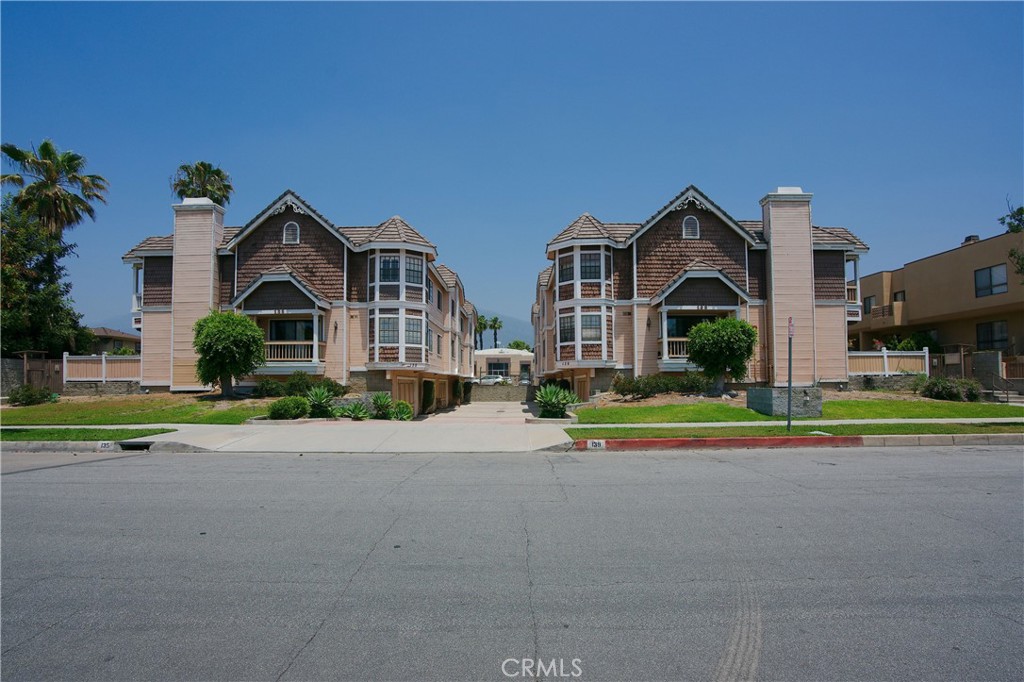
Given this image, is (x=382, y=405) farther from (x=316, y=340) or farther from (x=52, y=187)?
(x=52, y=187)

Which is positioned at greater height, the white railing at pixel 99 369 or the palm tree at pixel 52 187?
the palm tree at pixel 52 187

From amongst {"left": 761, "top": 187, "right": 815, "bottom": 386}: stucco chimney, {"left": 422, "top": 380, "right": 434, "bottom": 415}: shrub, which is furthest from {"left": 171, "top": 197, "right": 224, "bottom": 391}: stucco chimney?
{"left": 761, "top": 187, "right": 815, "bottom": 386}: stucco chimney

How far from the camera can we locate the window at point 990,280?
34.5m

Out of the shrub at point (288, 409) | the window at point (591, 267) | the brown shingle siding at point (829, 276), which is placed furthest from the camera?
the brown shingle siding at point (829, 276)

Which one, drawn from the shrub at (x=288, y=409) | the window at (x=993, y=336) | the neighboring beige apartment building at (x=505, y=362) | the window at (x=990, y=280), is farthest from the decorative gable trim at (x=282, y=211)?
the neighboring beige apartment building at (x=505, y=362)

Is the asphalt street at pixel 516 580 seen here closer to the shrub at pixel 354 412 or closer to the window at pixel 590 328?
the shrub at pixel 354 412

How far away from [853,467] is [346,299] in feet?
74.5

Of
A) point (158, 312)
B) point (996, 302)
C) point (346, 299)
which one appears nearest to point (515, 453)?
point (346, 299)

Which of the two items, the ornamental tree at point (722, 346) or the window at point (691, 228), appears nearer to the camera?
the ornamental tree at point (722, 346)

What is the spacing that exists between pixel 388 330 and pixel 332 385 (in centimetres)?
343

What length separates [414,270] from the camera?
95.2 feet

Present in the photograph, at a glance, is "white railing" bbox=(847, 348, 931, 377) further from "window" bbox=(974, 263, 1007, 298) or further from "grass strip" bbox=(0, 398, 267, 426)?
"grass strip" bbox=(0, 398, 267, 426)

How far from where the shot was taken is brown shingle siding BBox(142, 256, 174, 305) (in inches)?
1177

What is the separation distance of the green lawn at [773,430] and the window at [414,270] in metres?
13.8
